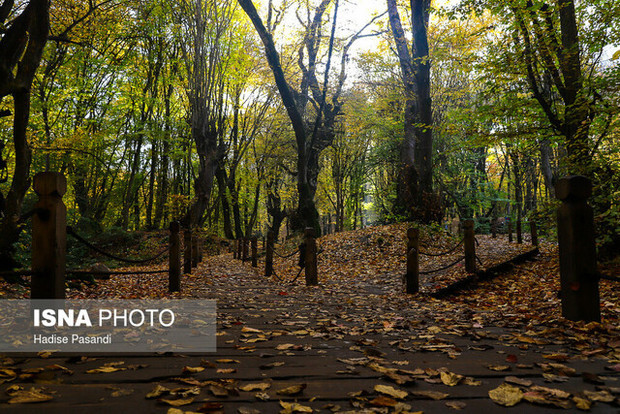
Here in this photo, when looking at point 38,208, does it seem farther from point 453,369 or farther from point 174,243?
point 453,369

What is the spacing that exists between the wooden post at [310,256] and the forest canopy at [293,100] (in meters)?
3.33

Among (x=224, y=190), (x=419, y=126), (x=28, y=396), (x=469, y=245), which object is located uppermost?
(x=419, y=126)

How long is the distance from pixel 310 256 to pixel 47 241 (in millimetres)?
5336

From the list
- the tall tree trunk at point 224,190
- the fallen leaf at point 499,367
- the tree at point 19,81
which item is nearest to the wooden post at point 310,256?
the tree at point 19,81

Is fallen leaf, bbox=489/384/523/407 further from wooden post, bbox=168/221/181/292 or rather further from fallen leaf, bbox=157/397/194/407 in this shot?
wooden post, bbox=168/221/181/292

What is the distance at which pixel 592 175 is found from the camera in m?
6.88

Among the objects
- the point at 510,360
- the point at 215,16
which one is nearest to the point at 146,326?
the point at 510,360

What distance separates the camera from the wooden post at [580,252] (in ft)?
11.4

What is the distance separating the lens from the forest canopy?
22.8ft

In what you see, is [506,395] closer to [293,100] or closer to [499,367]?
[499,367]

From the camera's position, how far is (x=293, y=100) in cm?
1145

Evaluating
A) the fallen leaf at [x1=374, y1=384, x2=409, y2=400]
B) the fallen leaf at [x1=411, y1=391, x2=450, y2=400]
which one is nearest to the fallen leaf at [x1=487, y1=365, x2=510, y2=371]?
the fallen leaf at [x1=411, y1=391, x2=450, y2=400]

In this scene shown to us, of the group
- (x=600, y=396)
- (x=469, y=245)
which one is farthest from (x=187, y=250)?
(x=600, y=396)

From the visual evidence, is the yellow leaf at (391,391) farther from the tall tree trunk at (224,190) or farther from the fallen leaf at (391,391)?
the tall tree trunk at (224,190)
